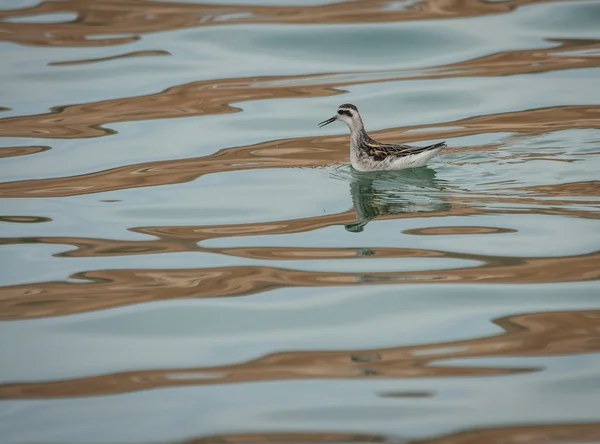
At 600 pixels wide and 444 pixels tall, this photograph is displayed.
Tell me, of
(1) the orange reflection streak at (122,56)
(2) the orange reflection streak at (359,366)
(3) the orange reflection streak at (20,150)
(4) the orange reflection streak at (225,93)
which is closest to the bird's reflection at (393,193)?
(2) the orange reflection streak at (359,366)

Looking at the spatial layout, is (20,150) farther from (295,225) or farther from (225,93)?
(295,225)

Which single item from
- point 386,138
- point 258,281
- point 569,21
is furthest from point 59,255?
point 569,21

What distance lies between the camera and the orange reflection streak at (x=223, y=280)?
789 cm

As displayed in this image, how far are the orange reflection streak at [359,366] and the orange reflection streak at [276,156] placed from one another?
4650 mm

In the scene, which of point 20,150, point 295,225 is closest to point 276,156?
point 295,225

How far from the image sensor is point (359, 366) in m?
6.61

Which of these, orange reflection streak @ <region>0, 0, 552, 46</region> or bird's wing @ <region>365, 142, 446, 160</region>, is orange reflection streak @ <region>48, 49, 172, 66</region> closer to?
orange reflection streak @ <region>0, 0, 552, 46</region>

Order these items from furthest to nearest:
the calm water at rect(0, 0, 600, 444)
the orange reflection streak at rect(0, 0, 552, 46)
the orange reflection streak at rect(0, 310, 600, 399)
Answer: the orange reflection streak at rect(0, 0, 552, 46)
the orange reflection streak at rect(0, 310, 600, 399)
the calm water at rect(0, 0, 600, 444)

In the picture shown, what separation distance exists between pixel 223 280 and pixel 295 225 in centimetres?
152

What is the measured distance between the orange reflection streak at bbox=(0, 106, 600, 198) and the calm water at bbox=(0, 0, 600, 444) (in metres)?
0.05

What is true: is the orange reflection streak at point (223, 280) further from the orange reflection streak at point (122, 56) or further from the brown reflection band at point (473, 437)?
the orange reflection streak at point (122, 56)

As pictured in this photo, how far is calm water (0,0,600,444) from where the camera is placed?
20.4 feet

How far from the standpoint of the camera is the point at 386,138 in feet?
43.0

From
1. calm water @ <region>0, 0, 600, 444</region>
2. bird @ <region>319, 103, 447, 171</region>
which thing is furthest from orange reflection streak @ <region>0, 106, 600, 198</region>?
bird @ <region>319, 103, 447, 171</region>
